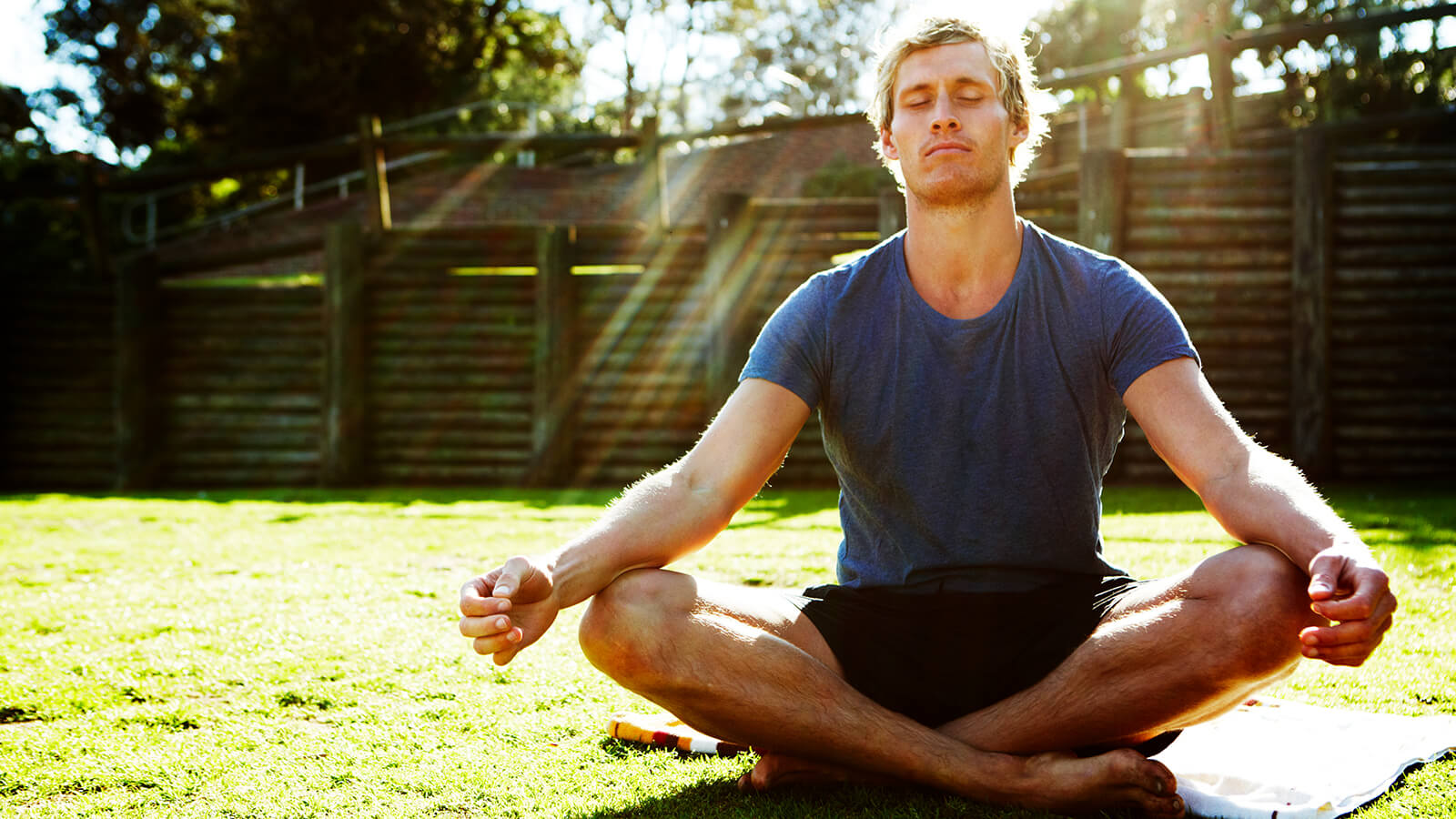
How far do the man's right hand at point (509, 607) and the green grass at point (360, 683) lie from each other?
0.39 metres

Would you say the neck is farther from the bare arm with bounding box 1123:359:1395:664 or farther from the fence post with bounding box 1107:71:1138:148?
the fence post with bounding box 1107:71:1138:148

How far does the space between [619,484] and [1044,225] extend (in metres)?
4.19

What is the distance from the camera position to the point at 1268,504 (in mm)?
→ 2135

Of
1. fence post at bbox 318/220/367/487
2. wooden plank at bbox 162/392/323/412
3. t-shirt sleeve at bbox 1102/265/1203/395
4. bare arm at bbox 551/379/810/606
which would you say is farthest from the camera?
wooden plank at bbox 162/392/323/412

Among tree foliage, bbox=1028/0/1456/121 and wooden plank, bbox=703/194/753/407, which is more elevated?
tree foliage, bbox=1028/0/1456/121

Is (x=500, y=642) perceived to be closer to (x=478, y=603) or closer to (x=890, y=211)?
(x=478, y=603)

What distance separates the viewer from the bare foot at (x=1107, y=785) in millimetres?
2119

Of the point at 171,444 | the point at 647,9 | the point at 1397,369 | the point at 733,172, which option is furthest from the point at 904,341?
the point at 647,9

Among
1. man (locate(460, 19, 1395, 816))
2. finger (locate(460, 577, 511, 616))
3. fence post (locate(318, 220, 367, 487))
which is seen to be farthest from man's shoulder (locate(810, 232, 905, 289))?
fence post (locate(318, 220, 367, 487))

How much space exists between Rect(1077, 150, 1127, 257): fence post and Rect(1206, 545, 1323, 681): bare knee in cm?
715

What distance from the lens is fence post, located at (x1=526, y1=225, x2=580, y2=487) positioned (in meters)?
9.95

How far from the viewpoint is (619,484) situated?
10031 mm

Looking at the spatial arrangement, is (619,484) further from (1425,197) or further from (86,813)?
(86,813)

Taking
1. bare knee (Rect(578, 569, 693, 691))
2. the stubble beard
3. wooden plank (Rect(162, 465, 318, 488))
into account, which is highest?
the stubble beard
